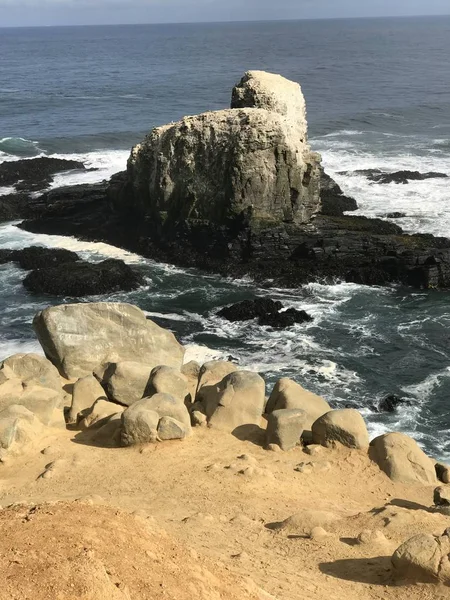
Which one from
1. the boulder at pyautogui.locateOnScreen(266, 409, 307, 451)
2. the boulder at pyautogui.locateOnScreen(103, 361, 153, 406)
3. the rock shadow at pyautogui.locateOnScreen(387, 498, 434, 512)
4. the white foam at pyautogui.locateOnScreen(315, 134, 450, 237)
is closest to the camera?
the rock shadow at pyautogui.locateOnScreen(387, 498, 434, 512)

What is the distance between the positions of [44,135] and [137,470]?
5813 centimetres

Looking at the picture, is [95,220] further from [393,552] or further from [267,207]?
[393,552]

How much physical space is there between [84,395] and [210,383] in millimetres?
2746

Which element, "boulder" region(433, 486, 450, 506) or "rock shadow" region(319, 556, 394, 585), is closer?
"rock shadow" region(319, 556, 394, 585)

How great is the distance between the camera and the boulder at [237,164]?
33.7 m

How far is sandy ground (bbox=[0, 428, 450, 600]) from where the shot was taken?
393 inches

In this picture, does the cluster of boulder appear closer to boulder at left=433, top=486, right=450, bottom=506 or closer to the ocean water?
boulder at left=433, top=486, right=450, bottom=506

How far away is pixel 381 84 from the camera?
101m

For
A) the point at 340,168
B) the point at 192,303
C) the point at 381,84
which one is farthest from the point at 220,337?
the point at 381,84

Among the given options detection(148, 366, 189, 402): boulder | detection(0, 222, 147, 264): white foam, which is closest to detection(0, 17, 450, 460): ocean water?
detection(0, 222, 147, 264): white foam

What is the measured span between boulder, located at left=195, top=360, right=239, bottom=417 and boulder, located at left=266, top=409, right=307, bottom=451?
1.31m

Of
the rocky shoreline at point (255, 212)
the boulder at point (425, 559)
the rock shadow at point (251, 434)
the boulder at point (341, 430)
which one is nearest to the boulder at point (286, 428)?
the rock shadow at point (251, 434)

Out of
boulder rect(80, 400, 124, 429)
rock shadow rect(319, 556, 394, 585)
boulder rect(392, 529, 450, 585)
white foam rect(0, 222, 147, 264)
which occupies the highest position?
boulder rect(392, 529, 450, 585)

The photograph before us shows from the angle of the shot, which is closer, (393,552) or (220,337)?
(393,552)
